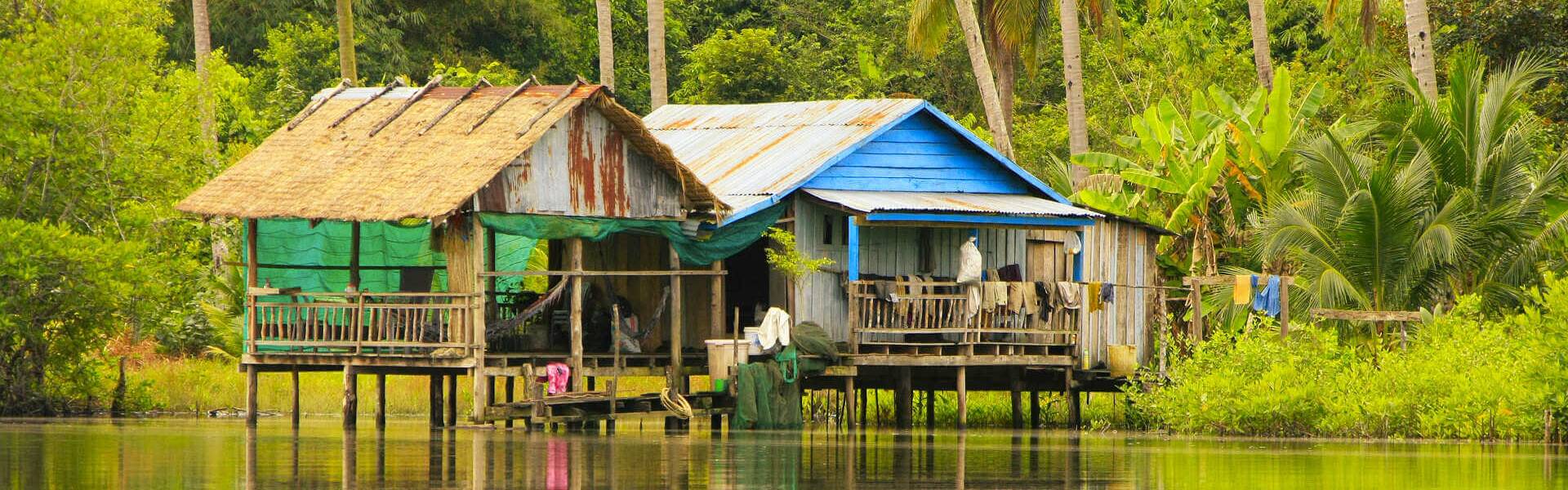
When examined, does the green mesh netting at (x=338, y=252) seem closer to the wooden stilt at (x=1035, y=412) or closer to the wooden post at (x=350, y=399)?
the wooden post at (x=350, y=399)

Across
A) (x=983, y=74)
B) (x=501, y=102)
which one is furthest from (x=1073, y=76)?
(x=501, y=102)

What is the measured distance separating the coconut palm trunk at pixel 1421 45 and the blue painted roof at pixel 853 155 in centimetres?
460

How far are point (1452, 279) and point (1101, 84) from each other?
13.6 m

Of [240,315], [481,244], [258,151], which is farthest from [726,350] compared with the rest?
[240,315]

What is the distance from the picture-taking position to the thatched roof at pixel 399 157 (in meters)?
22.9

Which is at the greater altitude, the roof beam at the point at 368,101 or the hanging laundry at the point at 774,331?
the roof beam at the point at 368,101

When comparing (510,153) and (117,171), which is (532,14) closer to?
(117,171)

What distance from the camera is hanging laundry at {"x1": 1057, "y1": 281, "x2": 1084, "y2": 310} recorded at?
1026 inches

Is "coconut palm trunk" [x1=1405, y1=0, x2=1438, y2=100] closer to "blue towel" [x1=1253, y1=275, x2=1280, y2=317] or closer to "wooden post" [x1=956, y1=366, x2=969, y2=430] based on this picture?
"blue towel" [x1=1253, y1=275, x2=1280, y2=317]

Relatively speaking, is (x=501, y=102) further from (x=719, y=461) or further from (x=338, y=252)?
(x=719, y=461)

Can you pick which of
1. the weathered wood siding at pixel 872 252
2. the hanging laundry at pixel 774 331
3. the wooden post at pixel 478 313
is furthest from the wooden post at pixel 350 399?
the weathered wood siding at pixel 872 252

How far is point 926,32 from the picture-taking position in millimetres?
35312

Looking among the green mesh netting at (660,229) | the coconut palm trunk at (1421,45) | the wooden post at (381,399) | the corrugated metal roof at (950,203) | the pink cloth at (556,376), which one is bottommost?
the wooden post at (381,399)

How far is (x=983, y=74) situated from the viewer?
32.7m
